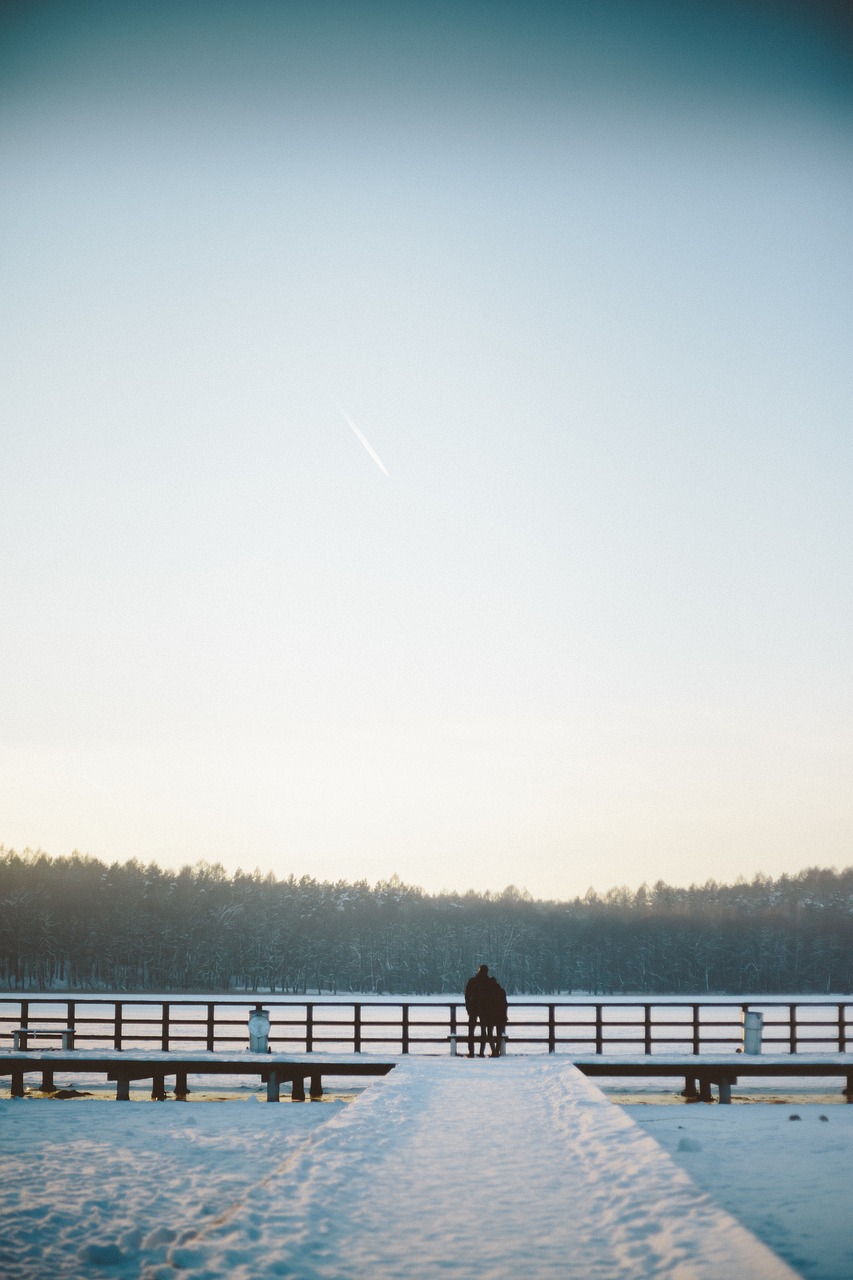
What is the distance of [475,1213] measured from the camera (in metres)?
7.57

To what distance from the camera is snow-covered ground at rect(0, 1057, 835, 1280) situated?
21.2 feet

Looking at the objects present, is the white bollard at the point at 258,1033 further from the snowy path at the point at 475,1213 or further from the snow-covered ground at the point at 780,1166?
the snowy path at the point at 475,1213

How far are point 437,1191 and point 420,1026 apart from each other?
3259 cm

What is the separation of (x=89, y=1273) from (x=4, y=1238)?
4.42 feet

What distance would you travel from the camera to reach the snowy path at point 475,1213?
6262 mm

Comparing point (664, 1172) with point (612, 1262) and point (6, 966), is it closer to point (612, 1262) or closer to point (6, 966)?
point (612, 1262)

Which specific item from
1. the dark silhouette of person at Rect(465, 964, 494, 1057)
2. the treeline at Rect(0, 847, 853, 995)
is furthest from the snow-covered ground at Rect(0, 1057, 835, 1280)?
the treeline at Rect(0, 847, 853, 995)

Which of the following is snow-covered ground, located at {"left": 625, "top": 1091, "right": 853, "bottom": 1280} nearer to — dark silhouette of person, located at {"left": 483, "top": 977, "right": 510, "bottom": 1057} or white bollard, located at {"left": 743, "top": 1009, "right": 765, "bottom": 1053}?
white bollard, located at {"left": 743, "top": 1009, "right": 765, "bottom": 1053}

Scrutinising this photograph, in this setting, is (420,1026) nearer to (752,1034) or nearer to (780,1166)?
(752,1034)

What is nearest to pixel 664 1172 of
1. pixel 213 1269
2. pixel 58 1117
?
pixel 213 1269

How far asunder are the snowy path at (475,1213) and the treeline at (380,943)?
10895 cm

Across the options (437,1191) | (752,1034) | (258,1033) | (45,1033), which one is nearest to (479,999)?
(258,1033)

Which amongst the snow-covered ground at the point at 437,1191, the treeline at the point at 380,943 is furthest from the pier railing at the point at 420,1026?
the treeline at the point at 380,943

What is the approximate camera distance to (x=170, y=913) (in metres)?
129
